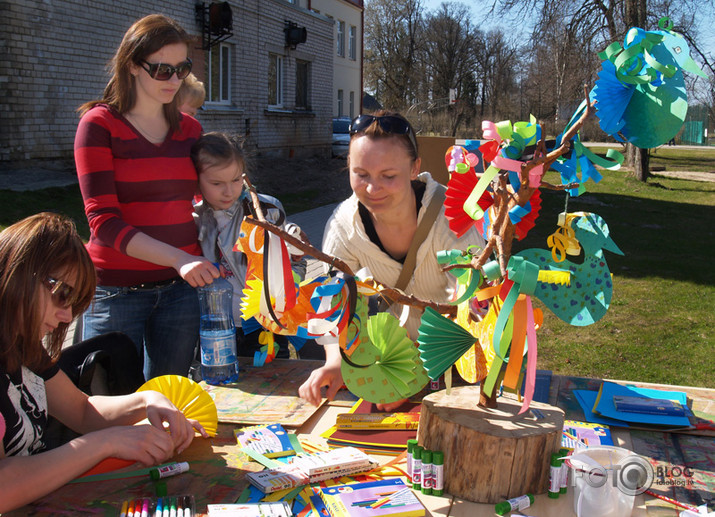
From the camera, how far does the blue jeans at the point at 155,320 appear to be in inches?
87.7

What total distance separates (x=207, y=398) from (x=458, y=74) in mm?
42691

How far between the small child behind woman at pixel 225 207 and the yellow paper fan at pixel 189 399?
2.09 feet

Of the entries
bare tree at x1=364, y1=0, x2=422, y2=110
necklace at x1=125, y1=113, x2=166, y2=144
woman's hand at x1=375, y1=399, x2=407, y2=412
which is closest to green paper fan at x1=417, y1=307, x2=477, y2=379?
woman's hand at x1=375, y1=399, x2=407, y2=412

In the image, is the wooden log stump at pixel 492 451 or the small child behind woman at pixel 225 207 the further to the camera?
the small child behind woman at pixel 225 207

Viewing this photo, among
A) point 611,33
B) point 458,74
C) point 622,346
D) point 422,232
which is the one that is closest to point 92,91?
point 622,346

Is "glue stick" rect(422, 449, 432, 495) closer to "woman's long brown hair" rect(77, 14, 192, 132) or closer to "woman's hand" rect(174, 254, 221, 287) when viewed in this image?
"woman's hand" rect(174, 254, 221, 287)

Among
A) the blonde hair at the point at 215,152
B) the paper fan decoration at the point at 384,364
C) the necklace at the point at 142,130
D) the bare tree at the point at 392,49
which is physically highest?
the bare tree at the point at 392,49

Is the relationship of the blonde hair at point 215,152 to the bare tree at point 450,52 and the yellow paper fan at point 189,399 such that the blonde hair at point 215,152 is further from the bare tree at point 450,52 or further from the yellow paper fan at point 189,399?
the bare tree at point 450,52

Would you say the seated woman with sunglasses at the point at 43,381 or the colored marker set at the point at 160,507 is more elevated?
the seated woman with sunglasses at the point at 43,381

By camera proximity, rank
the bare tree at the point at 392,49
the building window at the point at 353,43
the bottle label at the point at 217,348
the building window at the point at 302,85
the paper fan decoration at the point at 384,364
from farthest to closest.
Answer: the bare tree at the point at 392,49, the building window at the point at 353,43, the building window at the point at 302,85, the bottle label at the point at 217,348, the paper fan decoration at the point at 384,364

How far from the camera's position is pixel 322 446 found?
5.26 ft

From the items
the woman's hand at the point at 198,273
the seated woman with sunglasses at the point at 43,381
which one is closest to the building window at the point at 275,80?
the woman's hand at the point at 198,273

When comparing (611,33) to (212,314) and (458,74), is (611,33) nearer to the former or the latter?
(212,314)

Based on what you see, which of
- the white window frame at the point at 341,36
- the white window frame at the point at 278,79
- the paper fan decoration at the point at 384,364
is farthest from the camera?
the white window frame at the point at 341,36
